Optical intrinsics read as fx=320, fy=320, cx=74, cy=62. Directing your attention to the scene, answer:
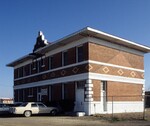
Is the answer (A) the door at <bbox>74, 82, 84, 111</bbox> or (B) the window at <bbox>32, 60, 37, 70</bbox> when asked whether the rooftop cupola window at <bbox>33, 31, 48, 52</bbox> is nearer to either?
(B) the window at <bbox>32, 60, 37, 70</bbox>

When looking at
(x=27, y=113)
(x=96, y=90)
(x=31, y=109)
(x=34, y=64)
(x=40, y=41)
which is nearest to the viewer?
(x=27, y=113)

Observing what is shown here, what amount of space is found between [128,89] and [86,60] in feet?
23.5

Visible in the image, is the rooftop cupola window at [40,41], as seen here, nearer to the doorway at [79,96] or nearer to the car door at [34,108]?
the doorway at [79,96]

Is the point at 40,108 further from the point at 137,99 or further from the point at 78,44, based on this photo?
the point at 137,99

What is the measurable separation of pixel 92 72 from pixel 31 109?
670 centimetres

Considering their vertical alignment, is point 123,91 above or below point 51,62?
below

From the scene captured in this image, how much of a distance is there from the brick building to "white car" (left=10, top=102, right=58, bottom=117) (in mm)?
2428

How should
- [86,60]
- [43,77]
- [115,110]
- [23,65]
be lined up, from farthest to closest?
[23,65] → [43,77] → [115,110] → [86,60]

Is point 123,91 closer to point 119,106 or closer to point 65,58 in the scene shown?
point 119,106

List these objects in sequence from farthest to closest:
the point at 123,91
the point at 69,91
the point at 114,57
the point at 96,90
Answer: the point at 123,91
the point at 114,57
the point at 69,91
the point at 96,90

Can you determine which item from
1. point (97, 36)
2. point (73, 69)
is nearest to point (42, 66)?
point (73, 69)

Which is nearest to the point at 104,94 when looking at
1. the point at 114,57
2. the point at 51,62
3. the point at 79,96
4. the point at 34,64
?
the point at 79,96

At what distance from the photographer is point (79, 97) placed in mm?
30922

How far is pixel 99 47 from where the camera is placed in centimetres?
3108
